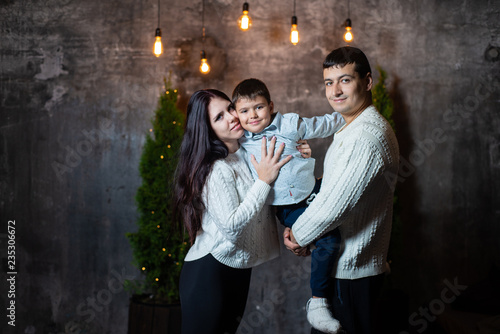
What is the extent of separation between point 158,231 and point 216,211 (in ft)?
7.11

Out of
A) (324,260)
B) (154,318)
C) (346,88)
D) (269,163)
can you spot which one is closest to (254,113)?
(269,163)

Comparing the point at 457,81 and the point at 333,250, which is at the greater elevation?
the point at 457,81

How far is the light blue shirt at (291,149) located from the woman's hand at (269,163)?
0.05 meters

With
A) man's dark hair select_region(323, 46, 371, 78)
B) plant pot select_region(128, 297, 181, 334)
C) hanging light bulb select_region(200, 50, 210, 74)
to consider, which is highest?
hanging light bulb select_region(200, 50, 210, 74)

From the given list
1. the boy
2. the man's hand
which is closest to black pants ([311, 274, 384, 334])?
the man's hand

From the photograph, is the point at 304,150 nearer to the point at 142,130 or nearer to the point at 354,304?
the point at 354,304

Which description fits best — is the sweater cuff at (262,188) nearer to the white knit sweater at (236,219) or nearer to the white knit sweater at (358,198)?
the white knit sweater at (236,219)

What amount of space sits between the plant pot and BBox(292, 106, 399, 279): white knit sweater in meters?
2.35

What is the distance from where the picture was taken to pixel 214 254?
213cm

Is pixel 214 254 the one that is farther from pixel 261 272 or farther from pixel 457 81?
pixel 457 81

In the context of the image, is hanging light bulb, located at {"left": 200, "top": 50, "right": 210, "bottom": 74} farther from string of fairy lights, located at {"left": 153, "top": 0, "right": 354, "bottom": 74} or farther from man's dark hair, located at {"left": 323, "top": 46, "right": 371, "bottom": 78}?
man's dark hair, located at {"left": 323, "top": 46, "right": 371, "bottom": 78}

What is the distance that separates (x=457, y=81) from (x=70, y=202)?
4521 millimetres

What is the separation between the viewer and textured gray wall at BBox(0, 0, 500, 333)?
14.8 ft

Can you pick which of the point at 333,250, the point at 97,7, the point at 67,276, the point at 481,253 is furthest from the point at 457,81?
the point at 67,276
